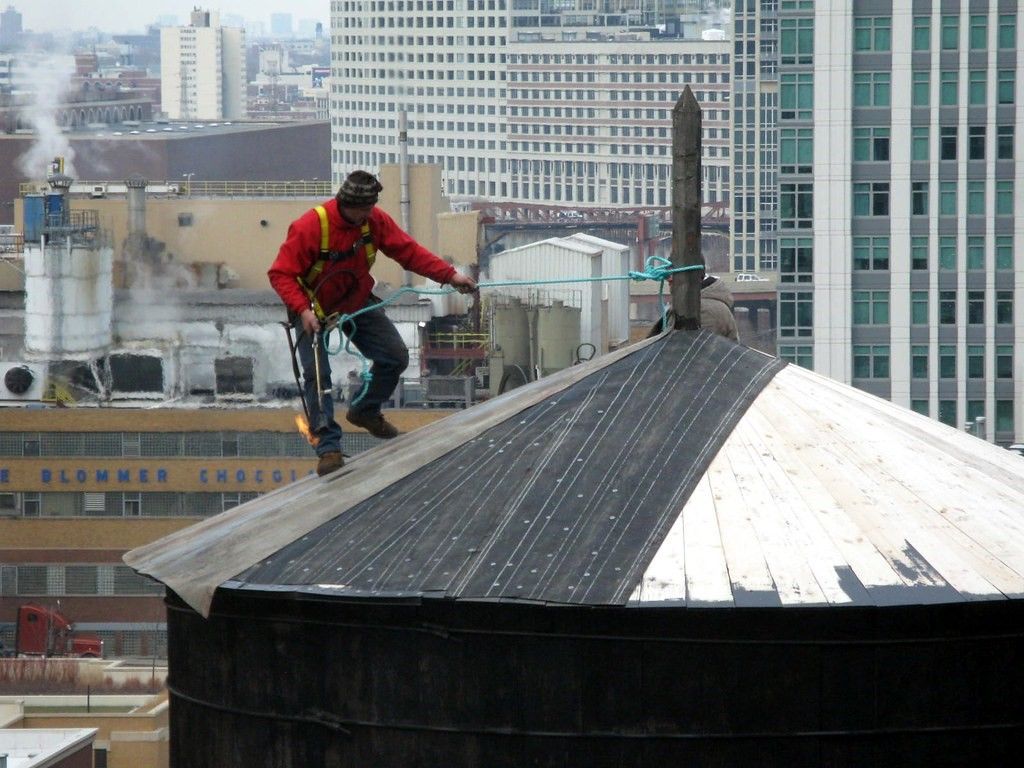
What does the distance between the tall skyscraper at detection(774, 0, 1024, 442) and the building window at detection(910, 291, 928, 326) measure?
46mm

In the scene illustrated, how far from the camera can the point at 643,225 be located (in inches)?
6742

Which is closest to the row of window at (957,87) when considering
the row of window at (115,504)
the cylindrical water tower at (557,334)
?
the cylindrical water tower at (557,334)

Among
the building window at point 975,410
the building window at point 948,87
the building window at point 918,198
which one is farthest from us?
the building window at point 975,410

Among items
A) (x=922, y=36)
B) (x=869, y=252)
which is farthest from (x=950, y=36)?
(x=869, y=252)

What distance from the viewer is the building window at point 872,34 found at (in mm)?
70250

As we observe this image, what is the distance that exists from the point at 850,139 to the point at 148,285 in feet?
104

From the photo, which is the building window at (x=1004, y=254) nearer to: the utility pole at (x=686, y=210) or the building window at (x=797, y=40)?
the building window at (x=797, y=40)

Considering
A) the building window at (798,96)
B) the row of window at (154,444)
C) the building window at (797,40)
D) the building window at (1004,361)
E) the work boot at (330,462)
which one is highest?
the building window at (797,40)

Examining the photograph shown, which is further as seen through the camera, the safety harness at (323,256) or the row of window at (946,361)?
the row of window at (946,361)

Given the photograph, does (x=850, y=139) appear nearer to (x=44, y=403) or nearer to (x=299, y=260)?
(x=44, y=403)

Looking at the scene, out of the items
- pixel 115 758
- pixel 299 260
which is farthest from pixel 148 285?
pixel 299 260

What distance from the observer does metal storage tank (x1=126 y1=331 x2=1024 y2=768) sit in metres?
10.1

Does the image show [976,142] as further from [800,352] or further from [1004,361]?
[800,352]

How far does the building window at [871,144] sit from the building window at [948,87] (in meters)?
2.04
